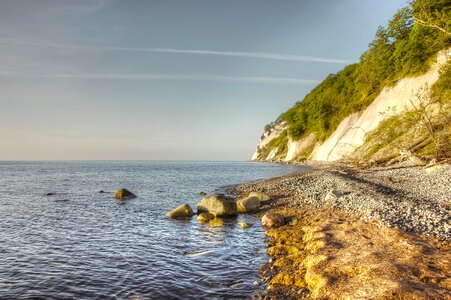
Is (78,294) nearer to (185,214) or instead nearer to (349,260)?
(349,260)

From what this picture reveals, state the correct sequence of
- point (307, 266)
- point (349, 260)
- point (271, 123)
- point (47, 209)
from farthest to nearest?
point (271, 123)
point (47, 209)
point (307, 266)
point (349, 260)

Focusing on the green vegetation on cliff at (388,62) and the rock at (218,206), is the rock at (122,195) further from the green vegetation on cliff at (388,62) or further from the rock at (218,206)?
the green vegetation on cliff at (388,62)

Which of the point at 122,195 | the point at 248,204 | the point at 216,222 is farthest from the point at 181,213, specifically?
the point at 122,195

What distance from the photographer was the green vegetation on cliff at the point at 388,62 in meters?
30.7

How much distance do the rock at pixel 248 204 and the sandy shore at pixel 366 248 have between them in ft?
10.9

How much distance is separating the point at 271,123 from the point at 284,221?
17397 centimetres

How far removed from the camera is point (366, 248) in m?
10.7

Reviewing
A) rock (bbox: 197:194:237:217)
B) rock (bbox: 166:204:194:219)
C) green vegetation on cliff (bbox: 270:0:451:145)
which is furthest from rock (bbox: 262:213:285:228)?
green vegetation on cliff (bbox: 270:0:451:145)

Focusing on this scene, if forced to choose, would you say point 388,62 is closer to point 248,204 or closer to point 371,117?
point 371,117

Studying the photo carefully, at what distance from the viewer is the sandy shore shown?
320 inches

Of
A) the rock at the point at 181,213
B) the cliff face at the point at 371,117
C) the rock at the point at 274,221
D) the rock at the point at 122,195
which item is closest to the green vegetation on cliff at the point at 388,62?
the cliff face at the point at 371,117

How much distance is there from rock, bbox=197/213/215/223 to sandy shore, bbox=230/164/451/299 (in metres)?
5.32

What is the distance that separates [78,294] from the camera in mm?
10148

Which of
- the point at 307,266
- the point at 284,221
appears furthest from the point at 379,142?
the point at 307,266
